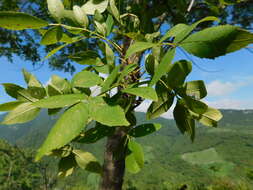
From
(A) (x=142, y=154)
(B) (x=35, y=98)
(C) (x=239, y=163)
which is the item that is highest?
(B) (x=35, y=98)

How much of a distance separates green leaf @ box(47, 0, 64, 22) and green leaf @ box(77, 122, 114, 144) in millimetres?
244

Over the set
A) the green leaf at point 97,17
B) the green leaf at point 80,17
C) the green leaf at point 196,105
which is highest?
the green leaf at point 80,17

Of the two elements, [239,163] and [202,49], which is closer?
[202,49]

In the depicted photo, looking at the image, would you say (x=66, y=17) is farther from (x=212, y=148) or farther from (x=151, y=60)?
(x=212, y=148)

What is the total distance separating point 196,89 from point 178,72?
65mm

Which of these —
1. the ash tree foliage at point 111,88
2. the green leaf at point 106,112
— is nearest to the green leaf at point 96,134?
the ash tree foliage at point 111,88

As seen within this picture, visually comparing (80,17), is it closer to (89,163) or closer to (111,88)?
(111,88)

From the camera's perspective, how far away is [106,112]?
0.89 ft

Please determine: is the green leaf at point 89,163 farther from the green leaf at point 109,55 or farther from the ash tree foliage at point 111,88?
the green leaf at point 109,55

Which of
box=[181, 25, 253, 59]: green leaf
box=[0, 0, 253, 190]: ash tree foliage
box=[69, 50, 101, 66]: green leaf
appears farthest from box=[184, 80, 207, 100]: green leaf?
box=[69, 50, 101, 66]: green leaf

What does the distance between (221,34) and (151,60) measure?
13cm

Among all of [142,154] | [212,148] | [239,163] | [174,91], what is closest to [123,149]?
[142,154]

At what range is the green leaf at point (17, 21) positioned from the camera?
0.31 meters

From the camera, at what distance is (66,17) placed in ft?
1.45
